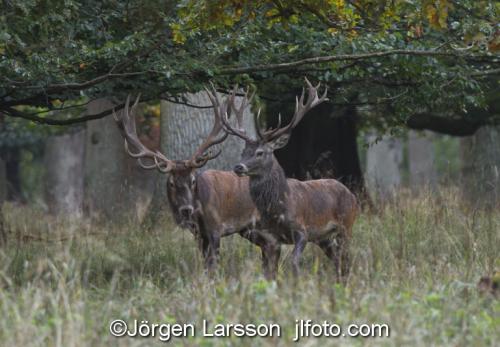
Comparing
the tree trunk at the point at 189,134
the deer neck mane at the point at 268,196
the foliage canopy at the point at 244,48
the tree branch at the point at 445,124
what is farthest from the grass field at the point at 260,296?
the tree branch at the point at 445,124

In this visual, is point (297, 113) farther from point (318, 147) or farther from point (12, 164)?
point (12, 164)

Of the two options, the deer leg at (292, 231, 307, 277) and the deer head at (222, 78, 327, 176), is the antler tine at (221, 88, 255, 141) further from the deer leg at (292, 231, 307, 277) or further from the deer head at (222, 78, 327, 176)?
the deer leg at (292, 231, 307, 277)

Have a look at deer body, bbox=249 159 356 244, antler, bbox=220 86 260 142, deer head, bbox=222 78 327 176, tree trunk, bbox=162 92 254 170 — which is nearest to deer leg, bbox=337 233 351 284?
deer body, bbox=249 159 356 244

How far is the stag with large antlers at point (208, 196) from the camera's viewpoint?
1155cm

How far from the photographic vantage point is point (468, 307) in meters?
8.04

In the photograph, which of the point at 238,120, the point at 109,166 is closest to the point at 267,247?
the point at 238,120

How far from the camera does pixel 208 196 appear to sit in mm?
11828

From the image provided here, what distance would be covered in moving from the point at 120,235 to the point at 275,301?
5911 mm

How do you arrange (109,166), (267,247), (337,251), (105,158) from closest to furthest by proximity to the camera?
(267,247)
(337,251)
(109,166)
(105,158)

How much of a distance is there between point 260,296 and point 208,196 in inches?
167

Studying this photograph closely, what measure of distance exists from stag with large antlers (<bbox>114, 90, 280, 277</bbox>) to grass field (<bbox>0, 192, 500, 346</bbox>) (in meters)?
0.26

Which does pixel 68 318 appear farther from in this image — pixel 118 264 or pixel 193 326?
pixel 118 264

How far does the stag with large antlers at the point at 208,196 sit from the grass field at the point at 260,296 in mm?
258

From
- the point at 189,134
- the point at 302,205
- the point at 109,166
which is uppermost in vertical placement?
the point at 189,134
